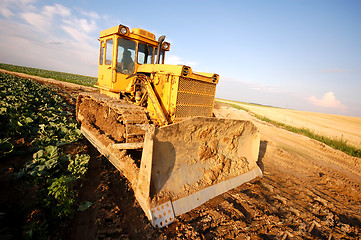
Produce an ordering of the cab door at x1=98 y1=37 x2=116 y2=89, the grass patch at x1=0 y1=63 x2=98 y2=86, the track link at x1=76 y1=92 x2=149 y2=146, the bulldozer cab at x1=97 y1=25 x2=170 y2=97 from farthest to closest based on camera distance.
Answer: the grass patch at x1=0 y1=63 x2=98 y2=86, the cab door at x1=98 y1=37 x2=116 y2=89, the bulldozer cab at x1=97 y1=25 x2=170 y2=97, the track link at x1=76 y1=92 x2=149 y2=146

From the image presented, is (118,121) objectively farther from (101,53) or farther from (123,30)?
(101,53)

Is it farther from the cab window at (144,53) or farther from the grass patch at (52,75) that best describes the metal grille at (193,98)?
the grass patch at (52,75)

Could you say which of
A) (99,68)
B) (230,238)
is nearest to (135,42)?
(99,68)

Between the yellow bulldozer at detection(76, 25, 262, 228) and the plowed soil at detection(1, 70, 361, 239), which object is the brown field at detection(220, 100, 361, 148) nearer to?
the plowed soil at detection(1, 70, 361, 239)

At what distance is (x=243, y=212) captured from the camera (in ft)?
10.6

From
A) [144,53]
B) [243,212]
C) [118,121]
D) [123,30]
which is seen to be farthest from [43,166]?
[144,53]

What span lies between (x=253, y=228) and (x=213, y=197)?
0.81 m

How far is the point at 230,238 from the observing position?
8.57ft

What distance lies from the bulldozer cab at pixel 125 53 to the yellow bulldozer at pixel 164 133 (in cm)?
3

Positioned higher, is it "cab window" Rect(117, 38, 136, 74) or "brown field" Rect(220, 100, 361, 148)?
"cab window" Rect(117, 38, 136, 74)

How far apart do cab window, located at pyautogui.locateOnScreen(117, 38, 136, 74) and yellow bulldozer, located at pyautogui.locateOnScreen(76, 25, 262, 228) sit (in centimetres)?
3

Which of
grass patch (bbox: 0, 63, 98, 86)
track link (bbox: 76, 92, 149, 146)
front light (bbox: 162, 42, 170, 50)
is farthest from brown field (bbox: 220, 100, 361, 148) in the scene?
grass patch (bbox: 0, 63, 98, 86)

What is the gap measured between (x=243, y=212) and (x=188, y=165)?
127 centimetres

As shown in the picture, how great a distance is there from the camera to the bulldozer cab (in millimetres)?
5496
